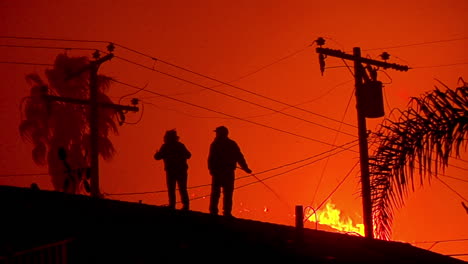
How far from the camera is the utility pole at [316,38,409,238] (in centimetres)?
1827

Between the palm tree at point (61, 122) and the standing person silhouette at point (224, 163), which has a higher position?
the palm tree at point (61, 122)

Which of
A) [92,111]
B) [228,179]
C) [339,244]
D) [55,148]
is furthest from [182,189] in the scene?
[55,148]

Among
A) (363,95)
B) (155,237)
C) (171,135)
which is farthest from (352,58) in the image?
(155,237)

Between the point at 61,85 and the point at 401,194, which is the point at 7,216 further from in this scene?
the point at 61,85

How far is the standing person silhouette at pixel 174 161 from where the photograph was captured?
43.9 feet

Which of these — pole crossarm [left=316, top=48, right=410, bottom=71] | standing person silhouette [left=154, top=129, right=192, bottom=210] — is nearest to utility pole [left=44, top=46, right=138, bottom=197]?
pole crossarm [left=316, top=48, right=410, bottom=71]

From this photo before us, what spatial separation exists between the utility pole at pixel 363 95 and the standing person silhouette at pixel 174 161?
5.52 metres

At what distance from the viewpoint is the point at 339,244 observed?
30.8ft

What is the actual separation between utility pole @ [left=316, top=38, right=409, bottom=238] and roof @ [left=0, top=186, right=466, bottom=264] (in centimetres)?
809

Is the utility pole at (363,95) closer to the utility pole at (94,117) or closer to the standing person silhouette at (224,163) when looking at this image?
the standing person silhouette at (224,163)

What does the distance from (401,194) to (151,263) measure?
2886 mm

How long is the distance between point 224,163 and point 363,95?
7.90m

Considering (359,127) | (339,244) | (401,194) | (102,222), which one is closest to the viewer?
(401,194)

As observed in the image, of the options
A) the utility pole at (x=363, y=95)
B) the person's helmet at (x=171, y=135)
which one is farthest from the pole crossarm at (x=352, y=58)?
the person's helmet at (x=171, y=135)
